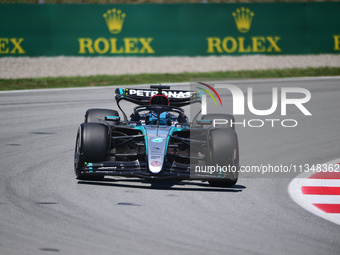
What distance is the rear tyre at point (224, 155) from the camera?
29.3ft

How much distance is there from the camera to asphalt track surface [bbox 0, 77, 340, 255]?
6.38 meters

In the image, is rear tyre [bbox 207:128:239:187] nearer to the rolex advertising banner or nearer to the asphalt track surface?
the asphalt track surface

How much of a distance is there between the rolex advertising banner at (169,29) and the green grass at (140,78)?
2.76 ft

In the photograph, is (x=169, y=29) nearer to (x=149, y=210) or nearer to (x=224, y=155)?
(x=224, y=155)

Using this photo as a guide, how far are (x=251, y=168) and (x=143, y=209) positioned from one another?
334 centimetres

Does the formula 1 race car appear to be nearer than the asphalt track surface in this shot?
No

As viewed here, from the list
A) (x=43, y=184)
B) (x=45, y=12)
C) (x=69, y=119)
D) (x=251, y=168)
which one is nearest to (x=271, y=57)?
(x=45, y=12)

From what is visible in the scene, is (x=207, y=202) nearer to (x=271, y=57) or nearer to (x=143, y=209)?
(x=143, y=209)

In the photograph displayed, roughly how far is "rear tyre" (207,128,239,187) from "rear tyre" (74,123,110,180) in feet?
4.52

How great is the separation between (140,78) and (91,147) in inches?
590

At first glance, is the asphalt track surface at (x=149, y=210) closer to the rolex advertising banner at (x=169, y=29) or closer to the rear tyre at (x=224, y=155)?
the rear tyre at (x=224, y=155)

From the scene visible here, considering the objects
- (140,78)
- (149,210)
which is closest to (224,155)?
(149,210)

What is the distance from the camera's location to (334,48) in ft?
86.6

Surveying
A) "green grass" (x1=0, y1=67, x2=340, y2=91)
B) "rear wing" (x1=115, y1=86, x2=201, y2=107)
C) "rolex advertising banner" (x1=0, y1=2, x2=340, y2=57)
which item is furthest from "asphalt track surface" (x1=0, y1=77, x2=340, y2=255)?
"rolex advertising banner" (x1=0, y1=2, x2=340, y2=57)
